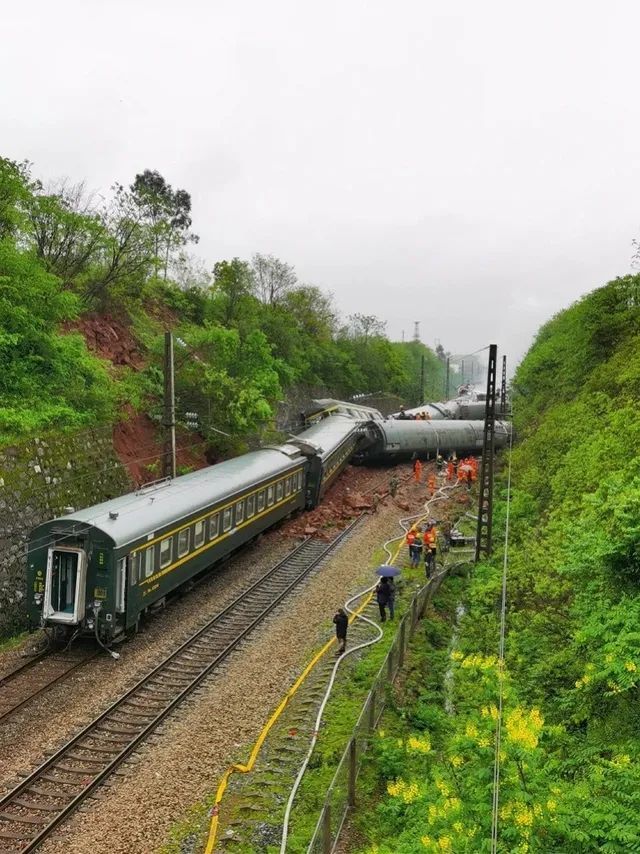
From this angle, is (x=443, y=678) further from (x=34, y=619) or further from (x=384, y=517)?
(x=384, y=517)

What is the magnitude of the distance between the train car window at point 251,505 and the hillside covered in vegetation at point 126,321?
21.6ft

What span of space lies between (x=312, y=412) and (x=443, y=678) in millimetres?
31734

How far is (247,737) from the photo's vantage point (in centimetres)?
1157

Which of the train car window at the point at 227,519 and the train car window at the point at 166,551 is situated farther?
the train car window at the point at 227,519

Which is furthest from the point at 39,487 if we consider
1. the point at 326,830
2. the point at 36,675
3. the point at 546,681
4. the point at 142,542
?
the point at 546,681

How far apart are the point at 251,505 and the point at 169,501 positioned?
4849mm

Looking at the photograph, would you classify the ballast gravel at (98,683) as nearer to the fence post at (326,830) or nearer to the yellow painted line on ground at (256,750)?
the yellow painted line on ground at (256,750)

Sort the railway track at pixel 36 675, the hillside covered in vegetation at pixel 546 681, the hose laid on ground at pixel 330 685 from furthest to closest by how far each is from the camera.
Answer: the railway track at pixel 36 675, the hose laid on ground at pixel 330 685, the hillside covered in vegetation at pixel 546 681

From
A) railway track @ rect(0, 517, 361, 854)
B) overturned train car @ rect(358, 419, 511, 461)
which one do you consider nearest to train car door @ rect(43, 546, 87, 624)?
railway track @ rect(0, 517, 361, 854)

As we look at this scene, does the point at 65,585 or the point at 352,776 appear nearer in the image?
the point at 352,776

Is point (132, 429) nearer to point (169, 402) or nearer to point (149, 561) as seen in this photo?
point (169, 402)

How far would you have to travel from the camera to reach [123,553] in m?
14.3

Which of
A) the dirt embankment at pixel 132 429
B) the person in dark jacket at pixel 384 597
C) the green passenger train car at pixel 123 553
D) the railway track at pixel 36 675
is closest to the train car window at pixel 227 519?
the green passenger train car at pixel 123 553

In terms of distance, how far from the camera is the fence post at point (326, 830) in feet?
25.1
